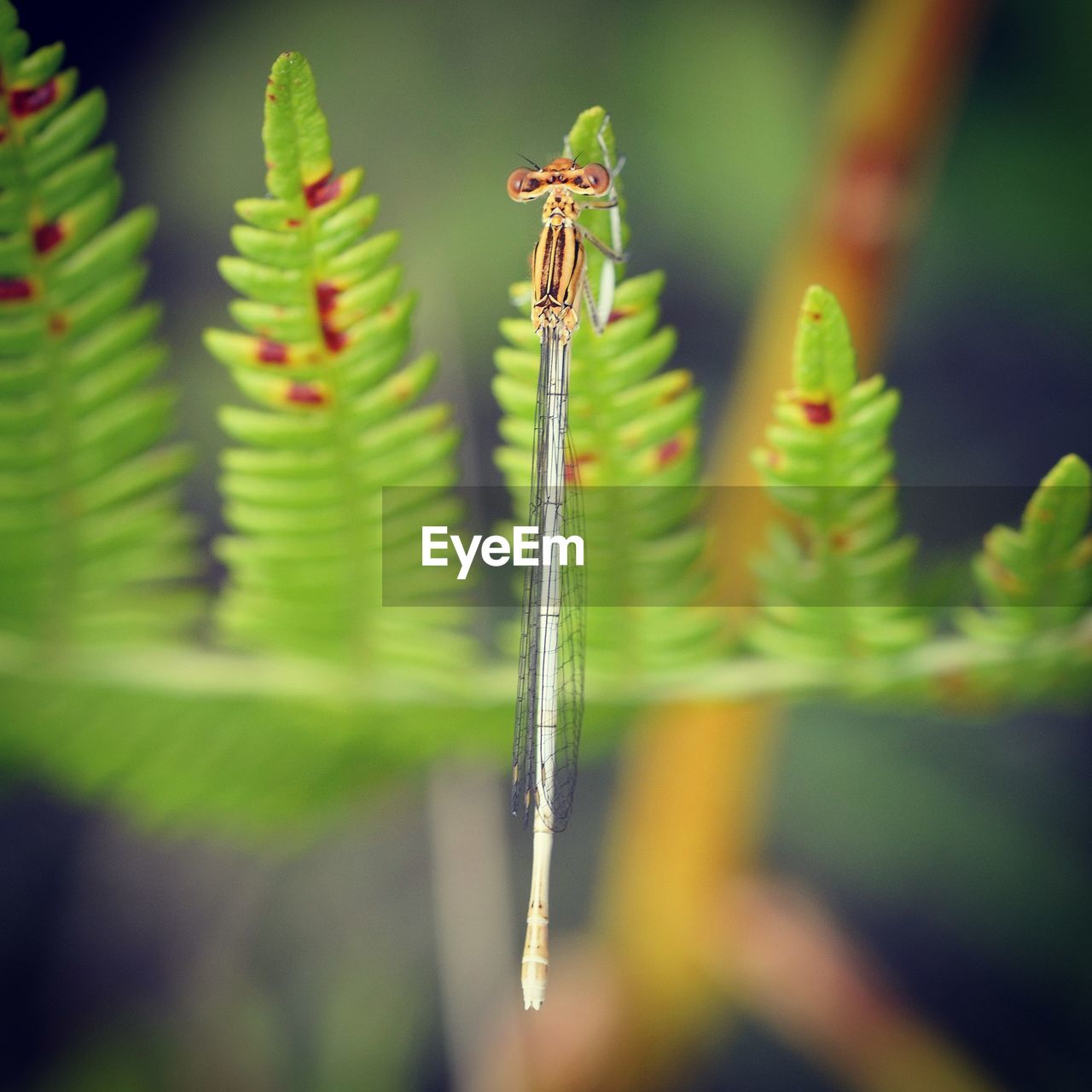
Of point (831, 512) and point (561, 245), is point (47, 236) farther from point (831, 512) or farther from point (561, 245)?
point (831, 512)

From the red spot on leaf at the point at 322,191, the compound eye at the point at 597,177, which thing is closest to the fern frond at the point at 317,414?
the red spot on leaf at the point at 322,191

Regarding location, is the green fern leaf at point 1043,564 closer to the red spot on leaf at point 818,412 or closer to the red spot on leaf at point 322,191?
the red spot on leaf at point 818,412

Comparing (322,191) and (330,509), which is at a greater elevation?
(322,191)

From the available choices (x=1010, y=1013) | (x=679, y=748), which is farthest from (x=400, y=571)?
(x=1010, y=1013)

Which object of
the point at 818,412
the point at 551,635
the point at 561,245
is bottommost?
the point at 551,635

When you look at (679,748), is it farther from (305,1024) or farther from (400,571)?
(305,1024)

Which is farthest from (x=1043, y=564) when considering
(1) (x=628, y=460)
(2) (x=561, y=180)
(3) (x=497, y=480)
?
(3) (x=497, y=480)

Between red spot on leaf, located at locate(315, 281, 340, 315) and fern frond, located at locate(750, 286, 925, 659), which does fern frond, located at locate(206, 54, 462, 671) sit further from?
fern frond, located at locate(750, 286, 925, 659)
